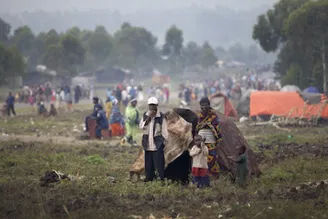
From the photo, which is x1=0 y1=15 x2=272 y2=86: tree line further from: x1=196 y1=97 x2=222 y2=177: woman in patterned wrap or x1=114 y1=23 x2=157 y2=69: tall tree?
x1=196 y1=97 x2=222 y2=177: woman in patterned wrap

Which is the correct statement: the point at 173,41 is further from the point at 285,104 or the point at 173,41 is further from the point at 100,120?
the point at 100,120

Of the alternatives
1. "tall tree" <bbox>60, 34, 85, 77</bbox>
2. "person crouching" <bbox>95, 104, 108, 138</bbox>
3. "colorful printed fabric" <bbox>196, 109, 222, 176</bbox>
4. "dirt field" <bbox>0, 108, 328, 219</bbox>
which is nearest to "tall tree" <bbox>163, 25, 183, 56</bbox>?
"tall tree" <bbox>60, 34, 85, 77</bbox>

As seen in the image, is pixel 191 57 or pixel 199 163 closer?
pixel 199 163

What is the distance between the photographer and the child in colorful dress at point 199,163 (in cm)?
919

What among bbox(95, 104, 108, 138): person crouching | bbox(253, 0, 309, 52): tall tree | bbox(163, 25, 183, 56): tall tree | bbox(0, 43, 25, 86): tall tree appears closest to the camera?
bbox(95, 104, 108, 138): person crouching

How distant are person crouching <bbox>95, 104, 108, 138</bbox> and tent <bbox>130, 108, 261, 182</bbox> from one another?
7.99m

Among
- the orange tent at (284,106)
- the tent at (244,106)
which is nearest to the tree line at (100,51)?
the tent at (244,106)

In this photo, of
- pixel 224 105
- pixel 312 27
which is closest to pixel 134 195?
pixel 224 105

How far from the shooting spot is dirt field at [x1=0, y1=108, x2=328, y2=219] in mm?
7664

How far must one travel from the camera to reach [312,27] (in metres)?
30.1

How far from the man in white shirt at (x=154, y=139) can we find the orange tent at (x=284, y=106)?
42.8 ft

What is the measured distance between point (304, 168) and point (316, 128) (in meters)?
10.8

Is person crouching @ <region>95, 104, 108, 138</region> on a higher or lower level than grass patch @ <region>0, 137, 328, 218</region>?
higher

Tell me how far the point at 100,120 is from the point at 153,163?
8.86 metres
